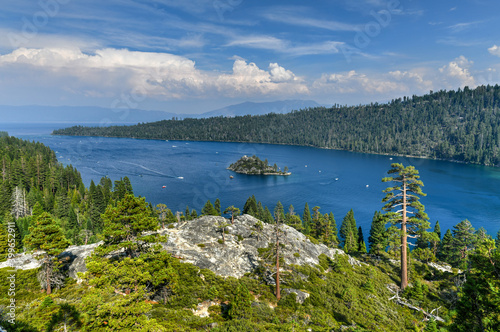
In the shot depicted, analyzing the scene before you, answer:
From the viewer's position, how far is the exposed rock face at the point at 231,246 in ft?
103

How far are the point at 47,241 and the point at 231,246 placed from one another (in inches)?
805

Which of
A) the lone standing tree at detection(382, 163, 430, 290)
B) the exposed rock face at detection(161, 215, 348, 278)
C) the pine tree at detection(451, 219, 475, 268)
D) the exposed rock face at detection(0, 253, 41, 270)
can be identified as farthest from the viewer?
the pine tree at detection(451, 219, 475, 268)

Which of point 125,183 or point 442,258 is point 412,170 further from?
point 125,183

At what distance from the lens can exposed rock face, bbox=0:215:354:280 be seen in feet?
97.4

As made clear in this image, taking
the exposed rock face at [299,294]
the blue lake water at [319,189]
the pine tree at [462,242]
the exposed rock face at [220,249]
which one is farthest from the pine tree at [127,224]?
the blue lake water at [319,189]

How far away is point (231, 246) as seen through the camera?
1390 inches

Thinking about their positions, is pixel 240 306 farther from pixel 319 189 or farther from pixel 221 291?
pixel 319 189

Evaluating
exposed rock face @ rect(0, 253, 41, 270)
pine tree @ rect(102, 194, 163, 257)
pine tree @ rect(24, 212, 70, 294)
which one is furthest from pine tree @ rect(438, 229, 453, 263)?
exposed rock face @ rect(0, 253, 41, 270)

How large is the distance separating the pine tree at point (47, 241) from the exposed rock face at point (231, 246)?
1147cm

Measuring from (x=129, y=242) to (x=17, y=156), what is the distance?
140m

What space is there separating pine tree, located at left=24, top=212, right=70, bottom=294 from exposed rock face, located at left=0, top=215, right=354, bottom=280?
148 inches

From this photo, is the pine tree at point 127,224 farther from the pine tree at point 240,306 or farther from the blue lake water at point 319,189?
the blue lake water at point 319,189

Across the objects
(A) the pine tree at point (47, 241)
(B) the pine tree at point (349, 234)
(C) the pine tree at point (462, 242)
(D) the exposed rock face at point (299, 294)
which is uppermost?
(A) the pine tree at point (47, 241)

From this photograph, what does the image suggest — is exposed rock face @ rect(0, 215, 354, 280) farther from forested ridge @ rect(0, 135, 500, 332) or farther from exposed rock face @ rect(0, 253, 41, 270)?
forested ridge @ rect(0, 135, 500, 332)
